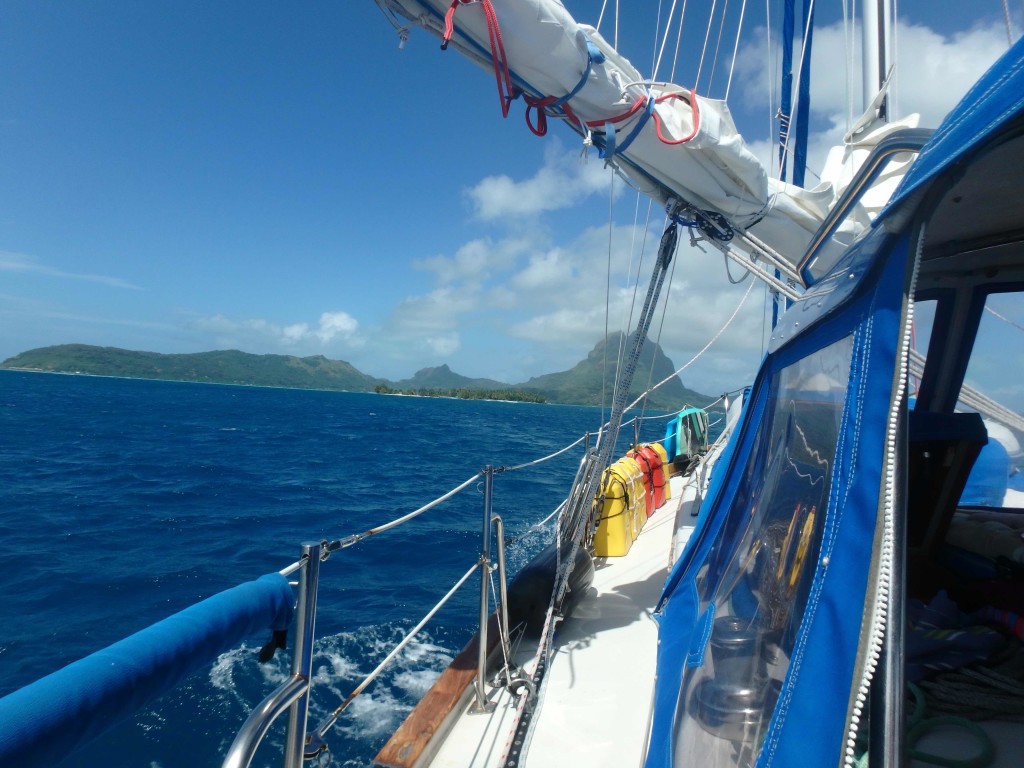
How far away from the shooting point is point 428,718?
105 inches

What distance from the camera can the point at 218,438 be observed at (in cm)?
2739

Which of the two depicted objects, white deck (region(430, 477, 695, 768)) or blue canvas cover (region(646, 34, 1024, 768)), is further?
white deck (region(430, 477, 695, 768))

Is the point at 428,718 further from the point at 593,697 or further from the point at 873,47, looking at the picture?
the point at 873,47

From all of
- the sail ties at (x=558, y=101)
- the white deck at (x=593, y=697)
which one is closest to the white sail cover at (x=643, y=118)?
the sail ties at (x=558, y=101)

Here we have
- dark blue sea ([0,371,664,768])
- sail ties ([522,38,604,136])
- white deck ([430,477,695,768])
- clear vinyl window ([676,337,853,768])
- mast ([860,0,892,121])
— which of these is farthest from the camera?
mast ([860,0,892,121])

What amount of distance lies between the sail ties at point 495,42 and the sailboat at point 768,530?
13 millimetres

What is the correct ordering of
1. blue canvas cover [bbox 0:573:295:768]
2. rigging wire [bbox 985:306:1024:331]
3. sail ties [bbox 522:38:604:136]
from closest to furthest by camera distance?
blue canvas cover [bbox 0:573:295:768], rigging wire [bbox 985:306:1024:331], sail ties [bbox 522:38:604:136]

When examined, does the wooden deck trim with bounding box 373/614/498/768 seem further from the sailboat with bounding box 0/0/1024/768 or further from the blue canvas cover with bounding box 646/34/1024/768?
the blue canvas cover with bounding box 646/34/1024/768

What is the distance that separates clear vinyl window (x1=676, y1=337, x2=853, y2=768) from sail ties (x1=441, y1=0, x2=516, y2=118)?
73.0 inches

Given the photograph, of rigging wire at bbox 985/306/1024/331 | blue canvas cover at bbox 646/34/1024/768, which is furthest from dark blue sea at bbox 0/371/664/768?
rigging wire at bbox 985/306/1024/331

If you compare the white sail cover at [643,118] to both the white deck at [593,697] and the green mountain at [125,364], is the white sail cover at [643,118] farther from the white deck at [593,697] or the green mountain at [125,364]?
the green mountain at [125,364]

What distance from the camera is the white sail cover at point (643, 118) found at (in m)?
2.64

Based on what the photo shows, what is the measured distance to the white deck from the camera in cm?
257

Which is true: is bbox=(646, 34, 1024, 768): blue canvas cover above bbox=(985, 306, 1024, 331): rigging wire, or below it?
below
